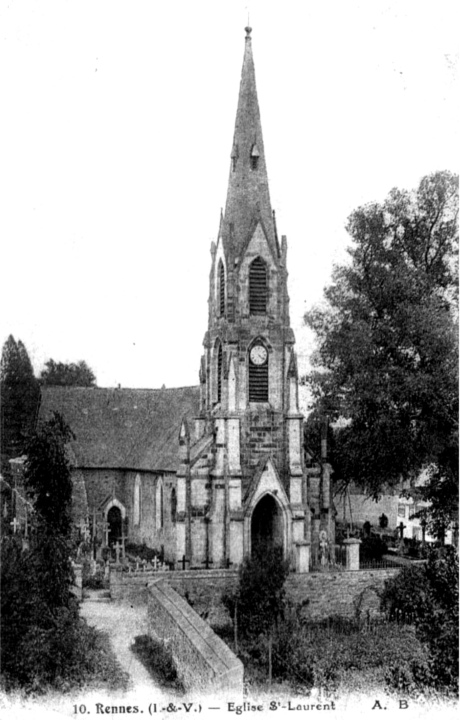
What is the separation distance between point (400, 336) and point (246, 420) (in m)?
8.27

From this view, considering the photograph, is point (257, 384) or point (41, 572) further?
point (257, 384)

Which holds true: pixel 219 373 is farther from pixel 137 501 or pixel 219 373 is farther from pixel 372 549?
pixel 372 549

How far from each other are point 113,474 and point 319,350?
54.0ft

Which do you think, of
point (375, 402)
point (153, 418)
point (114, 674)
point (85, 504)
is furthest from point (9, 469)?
point (114, 674)

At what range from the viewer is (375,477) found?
1313 inches

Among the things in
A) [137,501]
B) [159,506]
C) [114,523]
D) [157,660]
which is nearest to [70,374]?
[114,523]

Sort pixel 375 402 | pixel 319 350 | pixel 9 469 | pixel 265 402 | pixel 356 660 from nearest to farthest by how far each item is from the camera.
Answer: pixel 356 660 → pixel 375 402 → pixel 319 350 → pixel 265 402 → pixel 9 469

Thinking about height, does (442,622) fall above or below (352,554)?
above

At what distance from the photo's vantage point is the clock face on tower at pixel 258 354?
116ft

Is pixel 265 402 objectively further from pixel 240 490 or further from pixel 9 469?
pixel 9 469

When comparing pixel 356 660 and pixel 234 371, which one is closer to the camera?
pixel 356 660

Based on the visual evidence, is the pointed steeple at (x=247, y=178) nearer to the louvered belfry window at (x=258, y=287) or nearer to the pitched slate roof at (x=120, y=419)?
the louvered belfry window at (x=258, y=287)

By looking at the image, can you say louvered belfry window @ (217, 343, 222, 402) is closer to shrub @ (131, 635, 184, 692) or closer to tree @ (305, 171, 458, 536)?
tree @ (305, 171, 458, 536)

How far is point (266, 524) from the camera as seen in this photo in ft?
117
